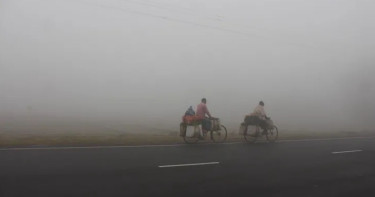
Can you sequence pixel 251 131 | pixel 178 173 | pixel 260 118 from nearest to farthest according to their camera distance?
pixel 178 173 < pixel 251 131 < pixel 260 118

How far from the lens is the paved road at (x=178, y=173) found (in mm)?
7883

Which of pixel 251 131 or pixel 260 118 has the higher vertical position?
pixel 260 118

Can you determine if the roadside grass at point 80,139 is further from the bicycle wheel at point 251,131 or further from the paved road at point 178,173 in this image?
the paved road at point 178,173

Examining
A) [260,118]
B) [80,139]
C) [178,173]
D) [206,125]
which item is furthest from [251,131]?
[178,173]

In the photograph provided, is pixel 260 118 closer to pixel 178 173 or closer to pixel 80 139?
pixel 80 139

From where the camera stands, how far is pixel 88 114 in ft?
116

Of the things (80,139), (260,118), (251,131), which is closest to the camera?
(80,139)

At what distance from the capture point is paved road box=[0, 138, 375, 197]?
7.88 m

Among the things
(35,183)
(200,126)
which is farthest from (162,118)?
(35,183)

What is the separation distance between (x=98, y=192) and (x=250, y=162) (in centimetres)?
582

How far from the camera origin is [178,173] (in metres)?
9.77

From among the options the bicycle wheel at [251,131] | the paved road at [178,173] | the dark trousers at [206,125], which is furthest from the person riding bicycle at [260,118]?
the paved road at [178,173]

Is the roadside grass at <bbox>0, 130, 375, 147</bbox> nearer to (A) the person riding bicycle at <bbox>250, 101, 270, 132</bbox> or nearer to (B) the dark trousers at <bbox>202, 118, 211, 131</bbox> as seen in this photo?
(B) the dark trousers at <bbox>202, 118, 211, 131</bbox>

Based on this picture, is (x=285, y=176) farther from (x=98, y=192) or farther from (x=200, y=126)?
(x=200, y=126)
